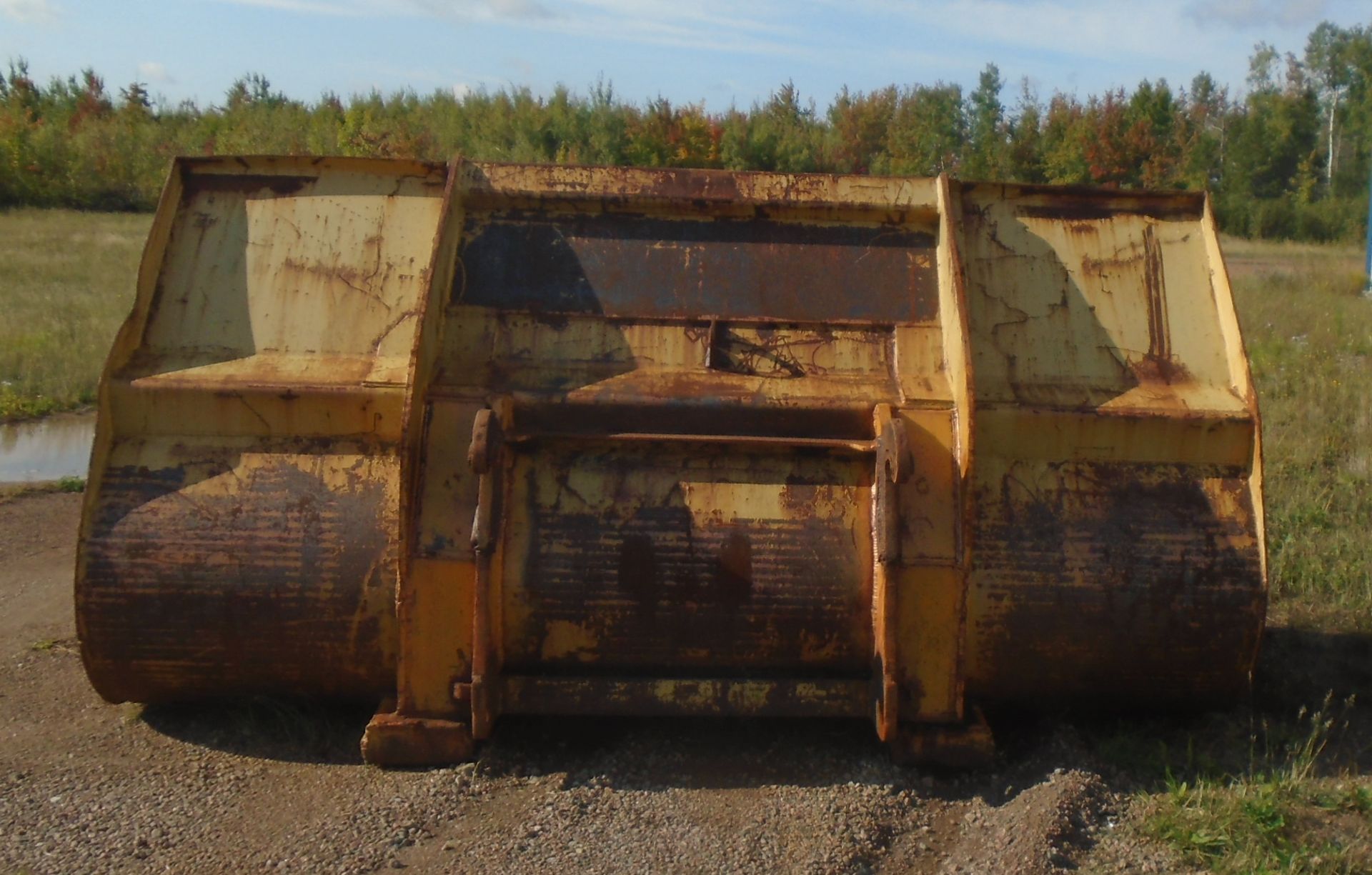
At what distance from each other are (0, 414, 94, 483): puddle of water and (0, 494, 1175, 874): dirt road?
481 cm

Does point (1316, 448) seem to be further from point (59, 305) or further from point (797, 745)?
point (59, 305)

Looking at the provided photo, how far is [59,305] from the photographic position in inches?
Answer: 586

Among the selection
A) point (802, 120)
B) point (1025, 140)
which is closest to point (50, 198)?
point (802, 120)

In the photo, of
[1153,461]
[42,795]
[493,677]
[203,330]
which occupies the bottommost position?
[42,795]

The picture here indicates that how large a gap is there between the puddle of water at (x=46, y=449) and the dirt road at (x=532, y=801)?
4.81m

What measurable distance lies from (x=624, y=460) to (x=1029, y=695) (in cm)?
142

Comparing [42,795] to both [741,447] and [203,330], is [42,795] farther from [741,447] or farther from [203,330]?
[741,447]

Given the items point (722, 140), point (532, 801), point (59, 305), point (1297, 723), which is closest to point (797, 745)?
point (532, 801)

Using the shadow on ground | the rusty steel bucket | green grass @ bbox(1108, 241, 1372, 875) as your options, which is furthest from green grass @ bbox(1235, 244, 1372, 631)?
the rusty steel bucket

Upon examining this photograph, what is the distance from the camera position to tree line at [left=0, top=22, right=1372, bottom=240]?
2619 cm

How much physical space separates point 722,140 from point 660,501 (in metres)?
22.8

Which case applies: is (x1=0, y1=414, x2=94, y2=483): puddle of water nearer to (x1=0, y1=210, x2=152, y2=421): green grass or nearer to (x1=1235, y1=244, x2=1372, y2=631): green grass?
(x1=0, y1=210, x2=152, y2=421): green grass

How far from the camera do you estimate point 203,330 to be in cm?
398

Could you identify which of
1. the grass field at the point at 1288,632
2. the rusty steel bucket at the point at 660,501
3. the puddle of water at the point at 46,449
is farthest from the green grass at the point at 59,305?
the rusty steel bucket at the point at 660,501
